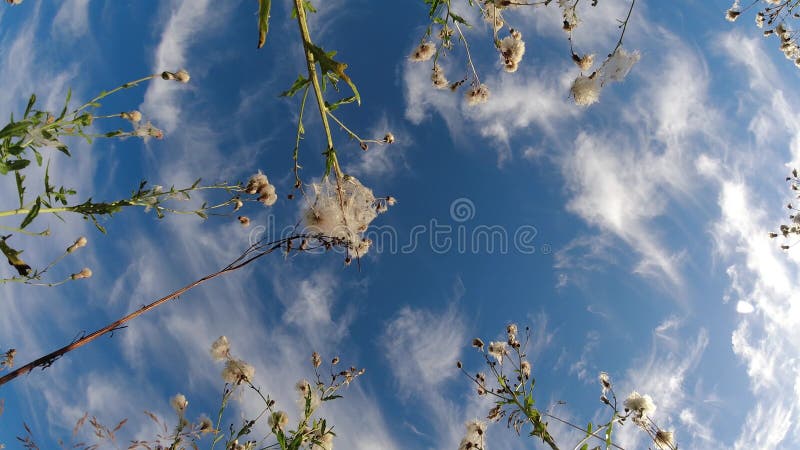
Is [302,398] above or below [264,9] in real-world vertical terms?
below

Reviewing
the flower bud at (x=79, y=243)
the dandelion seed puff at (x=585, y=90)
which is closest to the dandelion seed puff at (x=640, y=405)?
the dandelion seed puff at (x=585, y=90)

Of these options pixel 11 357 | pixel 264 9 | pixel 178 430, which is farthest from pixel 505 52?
pixel 11 357

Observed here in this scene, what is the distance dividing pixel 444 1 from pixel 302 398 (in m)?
3.26

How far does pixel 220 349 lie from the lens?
10.7 ft

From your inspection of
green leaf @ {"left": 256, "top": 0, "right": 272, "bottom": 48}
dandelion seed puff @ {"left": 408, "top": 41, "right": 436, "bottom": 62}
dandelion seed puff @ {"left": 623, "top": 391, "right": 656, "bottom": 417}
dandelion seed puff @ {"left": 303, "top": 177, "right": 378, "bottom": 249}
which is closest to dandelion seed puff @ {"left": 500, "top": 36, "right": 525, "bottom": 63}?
dandelion seed puff @ {"left": 408, "top": 41, "right": 436, "bottom": 62}

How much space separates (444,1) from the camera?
2660 mm

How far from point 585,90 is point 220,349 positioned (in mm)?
3405

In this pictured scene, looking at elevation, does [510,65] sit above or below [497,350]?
above

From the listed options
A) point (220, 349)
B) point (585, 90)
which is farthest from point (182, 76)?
point (585, 90)

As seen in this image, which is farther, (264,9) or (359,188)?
(359,188)

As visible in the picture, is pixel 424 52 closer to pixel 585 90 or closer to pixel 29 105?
pixel 585 90

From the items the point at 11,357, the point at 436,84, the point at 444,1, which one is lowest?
the point at 11,357

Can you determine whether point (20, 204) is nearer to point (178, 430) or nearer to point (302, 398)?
point (178, 430)

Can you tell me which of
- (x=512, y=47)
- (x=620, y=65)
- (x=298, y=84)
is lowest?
(x=298, y=84)
